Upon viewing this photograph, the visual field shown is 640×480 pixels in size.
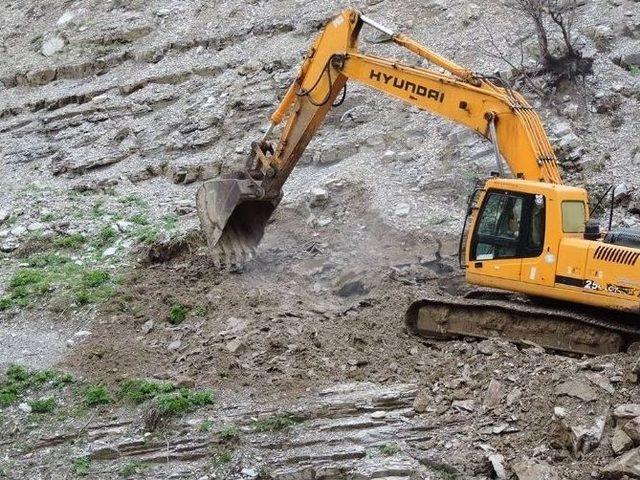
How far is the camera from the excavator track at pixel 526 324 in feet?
28.8

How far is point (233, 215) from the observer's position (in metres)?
12.2

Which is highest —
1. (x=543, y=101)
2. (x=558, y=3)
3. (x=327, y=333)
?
(x=558, y=3)

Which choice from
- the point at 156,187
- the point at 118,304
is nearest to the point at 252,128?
the point at 156,187

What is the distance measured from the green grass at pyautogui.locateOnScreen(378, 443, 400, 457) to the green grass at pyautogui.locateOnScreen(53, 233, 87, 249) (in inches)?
298

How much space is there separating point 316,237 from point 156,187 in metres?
3.97

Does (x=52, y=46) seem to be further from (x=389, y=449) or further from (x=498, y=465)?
(x=498, y=465)

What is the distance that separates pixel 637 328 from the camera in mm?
8773

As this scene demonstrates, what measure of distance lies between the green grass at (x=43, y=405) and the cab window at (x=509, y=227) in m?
4.47

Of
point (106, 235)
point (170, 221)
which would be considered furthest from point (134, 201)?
point (106, 235)

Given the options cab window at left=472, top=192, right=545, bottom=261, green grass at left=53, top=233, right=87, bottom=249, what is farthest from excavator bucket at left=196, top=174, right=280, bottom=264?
cab window at left=472, top=192, right=545, bottom=261

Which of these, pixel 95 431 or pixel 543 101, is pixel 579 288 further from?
pixel 543 101

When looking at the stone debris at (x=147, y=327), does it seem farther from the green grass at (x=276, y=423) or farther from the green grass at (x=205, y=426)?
the green grass at (x=276, y=423)

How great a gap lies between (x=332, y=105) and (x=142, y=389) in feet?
14.7

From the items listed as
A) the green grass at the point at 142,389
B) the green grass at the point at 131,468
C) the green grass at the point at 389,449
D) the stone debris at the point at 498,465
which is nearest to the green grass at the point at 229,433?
the green grass at the point at 131,468
